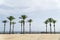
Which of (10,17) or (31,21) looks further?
(31,21)

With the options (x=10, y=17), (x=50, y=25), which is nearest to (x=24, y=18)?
(x=10, y=17)

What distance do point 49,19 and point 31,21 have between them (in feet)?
48.3

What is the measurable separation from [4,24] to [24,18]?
71.7 ft

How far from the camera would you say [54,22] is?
9962 centimetres

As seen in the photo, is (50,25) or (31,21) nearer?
(50,25)

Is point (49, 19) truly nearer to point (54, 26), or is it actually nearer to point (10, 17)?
point (54, 26)

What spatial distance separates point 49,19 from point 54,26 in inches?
214

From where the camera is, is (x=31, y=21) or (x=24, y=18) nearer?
(x=24, y=18)

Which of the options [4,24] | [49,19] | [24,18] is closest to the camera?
[24,18]

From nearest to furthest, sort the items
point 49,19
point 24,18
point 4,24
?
point 24,18 < point 49,19 < point 4,24

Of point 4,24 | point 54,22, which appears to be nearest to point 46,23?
point 54,22

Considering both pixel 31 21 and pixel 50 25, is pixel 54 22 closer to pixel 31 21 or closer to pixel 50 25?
pixel 50 25

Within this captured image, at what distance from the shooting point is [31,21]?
346 feet

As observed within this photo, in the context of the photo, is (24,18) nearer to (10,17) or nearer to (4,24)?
(10,17)
